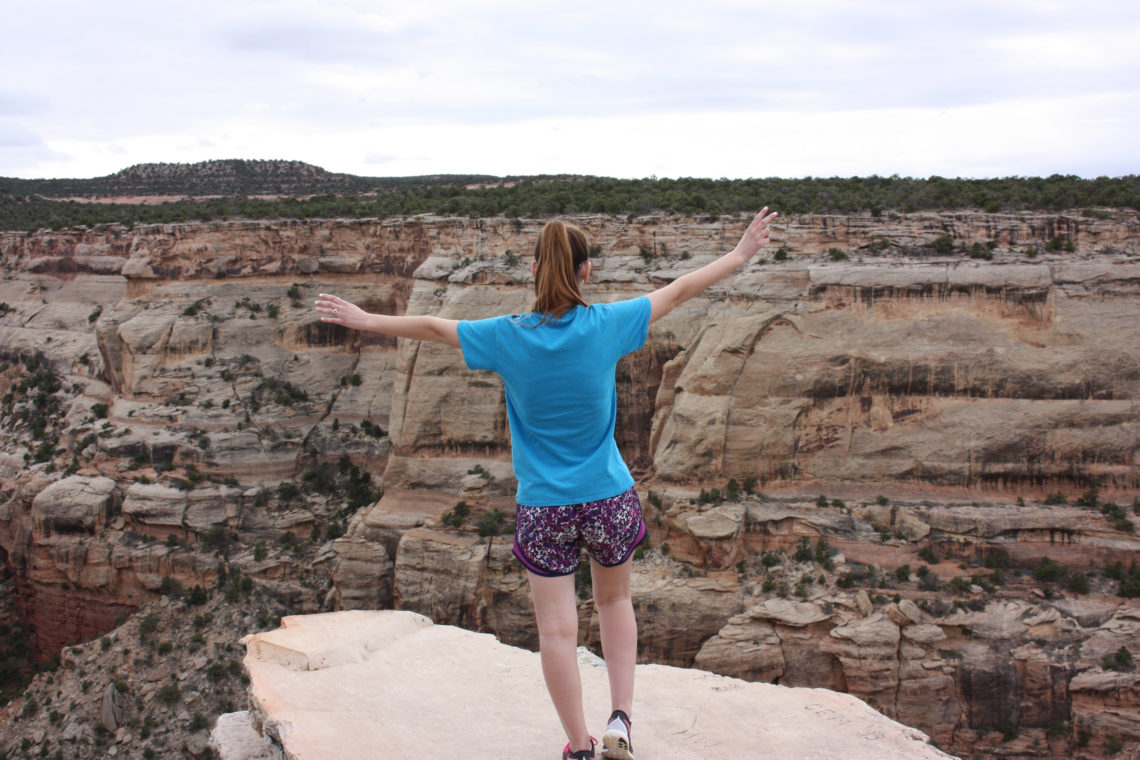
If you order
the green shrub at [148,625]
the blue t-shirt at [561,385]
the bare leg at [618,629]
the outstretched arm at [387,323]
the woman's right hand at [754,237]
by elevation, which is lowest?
the green shrub at [148,625]

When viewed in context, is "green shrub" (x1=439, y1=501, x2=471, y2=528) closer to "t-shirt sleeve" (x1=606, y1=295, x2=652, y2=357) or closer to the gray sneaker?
the gray sneaker

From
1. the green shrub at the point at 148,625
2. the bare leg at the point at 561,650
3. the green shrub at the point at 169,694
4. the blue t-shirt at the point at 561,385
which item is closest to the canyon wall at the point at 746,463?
the green shrub at the point at 148,625

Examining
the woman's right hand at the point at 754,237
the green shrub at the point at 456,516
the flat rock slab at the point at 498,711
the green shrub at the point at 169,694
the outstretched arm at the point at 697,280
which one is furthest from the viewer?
the green shrub at the point at 456,516

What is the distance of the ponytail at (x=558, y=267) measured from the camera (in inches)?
205

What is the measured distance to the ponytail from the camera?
5.22 meters

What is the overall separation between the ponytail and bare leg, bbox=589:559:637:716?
1.77 m

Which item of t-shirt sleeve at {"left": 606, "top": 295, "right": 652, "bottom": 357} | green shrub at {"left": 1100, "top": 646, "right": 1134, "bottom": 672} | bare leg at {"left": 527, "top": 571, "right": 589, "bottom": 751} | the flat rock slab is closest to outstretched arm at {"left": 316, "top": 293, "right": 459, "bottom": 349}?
t-shirt sleeve at {"left": 606, "top": 295, "right": 652, "bottom": 357}

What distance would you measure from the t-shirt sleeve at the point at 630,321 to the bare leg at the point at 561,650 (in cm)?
159

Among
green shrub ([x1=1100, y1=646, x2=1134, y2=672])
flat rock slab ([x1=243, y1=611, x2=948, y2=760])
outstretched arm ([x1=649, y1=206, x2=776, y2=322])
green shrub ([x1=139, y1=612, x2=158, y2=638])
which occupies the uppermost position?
outstretched arm ([x1=649, y1=206, x2=776, y2=322])

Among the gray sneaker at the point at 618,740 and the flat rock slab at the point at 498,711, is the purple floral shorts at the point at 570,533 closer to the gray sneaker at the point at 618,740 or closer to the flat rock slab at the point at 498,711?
the gray sneaker at the point at 618,740

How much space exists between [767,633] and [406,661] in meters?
13.9

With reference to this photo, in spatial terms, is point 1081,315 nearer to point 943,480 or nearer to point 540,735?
point 943,480

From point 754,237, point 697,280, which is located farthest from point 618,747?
point 754,237

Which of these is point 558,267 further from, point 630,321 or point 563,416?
point 563,416
